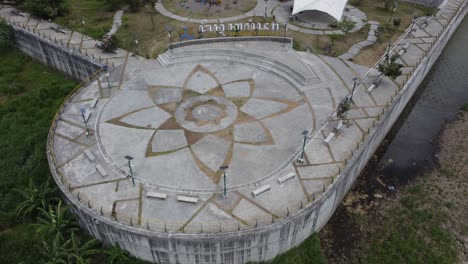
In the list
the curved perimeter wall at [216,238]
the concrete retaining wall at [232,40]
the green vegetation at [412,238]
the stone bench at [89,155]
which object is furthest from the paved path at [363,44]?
the stone bench at [89,155]

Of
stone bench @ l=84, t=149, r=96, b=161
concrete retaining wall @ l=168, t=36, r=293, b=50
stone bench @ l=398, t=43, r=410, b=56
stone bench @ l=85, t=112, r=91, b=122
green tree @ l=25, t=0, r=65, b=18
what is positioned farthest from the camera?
green tree @ l=25, t=0, r=65, b=18

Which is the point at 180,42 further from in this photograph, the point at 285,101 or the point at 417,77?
the point at 417,77

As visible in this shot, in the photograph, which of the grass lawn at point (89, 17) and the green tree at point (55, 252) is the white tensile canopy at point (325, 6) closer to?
the grass lawn at point (89, 17)

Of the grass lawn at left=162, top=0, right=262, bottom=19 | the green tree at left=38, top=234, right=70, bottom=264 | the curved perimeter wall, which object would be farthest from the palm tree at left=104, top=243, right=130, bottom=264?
the grass lawn at left=162, top=0, right=262, bottom=19

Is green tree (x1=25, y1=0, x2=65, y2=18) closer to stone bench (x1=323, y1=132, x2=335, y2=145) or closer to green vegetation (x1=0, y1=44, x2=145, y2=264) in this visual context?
green vegetation (x1=0, y1=44, x2=145, y2=264)

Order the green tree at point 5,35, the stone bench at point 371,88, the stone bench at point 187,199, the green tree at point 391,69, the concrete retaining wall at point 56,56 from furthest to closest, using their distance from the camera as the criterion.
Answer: the green tree at point 5,35 → the concrete retaining wall at point 56,56 → the green tree at point 391,69 → the stone bench at point 371,88 → the stone bench at point 187,199

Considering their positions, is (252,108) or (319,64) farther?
(319,64)

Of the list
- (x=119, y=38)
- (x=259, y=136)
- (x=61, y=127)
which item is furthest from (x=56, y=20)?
(x=259, y=136)
